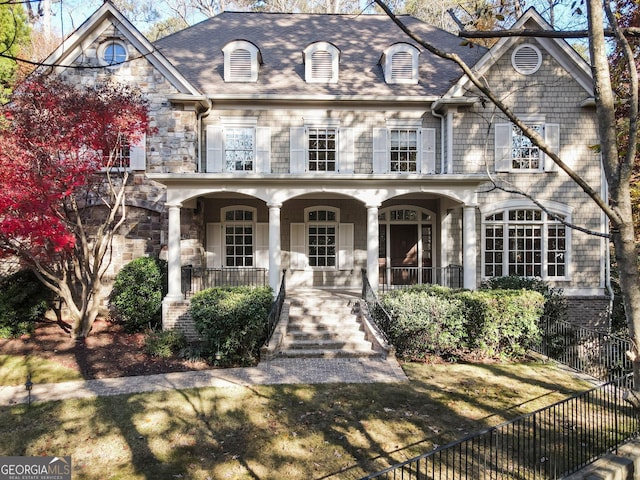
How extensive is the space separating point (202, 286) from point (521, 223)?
1040 cm

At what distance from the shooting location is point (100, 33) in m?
12.5

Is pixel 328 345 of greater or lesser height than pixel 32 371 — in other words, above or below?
above

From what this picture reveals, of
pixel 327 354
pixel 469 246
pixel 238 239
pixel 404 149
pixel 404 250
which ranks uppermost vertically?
→ pixel 404 149

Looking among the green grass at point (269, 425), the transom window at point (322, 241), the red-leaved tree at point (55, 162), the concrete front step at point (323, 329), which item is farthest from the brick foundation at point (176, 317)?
the transom window at point (322, 241)

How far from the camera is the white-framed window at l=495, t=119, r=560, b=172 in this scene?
13.0 m

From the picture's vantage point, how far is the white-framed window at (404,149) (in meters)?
13.4

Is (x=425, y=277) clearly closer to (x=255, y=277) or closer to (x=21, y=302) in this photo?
(x=255, y=277)

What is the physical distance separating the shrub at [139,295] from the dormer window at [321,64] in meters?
8.13

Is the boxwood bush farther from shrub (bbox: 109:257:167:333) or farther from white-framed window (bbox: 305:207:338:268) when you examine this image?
shrub (bbox: 109:257:167:333)

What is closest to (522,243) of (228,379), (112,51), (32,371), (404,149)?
(404,149)

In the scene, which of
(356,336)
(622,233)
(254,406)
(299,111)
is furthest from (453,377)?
(299,111)

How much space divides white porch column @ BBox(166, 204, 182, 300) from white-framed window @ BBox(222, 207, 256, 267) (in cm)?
270

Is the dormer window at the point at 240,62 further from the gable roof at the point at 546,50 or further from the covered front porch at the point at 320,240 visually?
the gable roof at the point at 546,50

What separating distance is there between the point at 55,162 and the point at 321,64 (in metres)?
8.76
